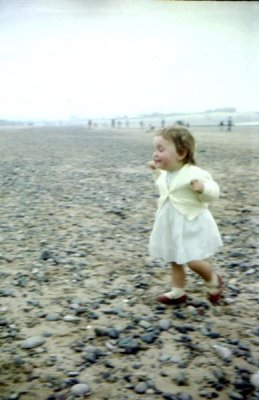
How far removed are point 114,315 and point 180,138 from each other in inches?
52.0

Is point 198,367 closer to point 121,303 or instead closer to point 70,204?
point 121,303

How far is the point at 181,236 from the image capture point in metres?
3.02

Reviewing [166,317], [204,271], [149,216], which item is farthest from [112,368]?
[149,216]

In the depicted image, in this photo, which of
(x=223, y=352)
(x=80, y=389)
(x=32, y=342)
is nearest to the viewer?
(x=80, y=389)

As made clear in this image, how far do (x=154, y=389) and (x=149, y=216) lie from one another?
13.3 ft

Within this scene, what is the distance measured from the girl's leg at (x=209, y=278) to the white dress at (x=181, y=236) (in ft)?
0.32

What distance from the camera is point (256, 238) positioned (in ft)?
16.6

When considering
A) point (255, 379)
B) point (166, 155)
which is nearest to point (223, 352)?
point (255, 379)

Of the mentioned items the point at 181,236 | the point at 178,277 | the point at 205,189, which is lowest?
the point at 178,277

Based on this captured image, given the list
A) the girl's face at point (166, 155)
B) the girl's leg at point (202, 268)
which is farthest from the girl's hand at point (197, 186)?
the girl's leg at point (202, 268)

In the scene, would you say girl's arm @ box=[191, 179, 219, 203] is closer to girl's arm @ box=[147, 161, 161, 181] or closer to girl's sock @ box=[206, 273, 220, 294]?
girl's arm @ box=[147, 161, 161, 181]

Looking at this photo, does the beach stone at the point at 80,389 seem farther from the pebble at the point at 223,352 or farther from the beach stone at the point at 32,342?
the pebble at the point at 223,352

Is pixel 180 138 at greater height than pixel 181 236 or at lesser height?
greater

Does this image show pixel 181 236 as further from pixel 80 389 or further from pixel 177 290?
pixel 80 389
